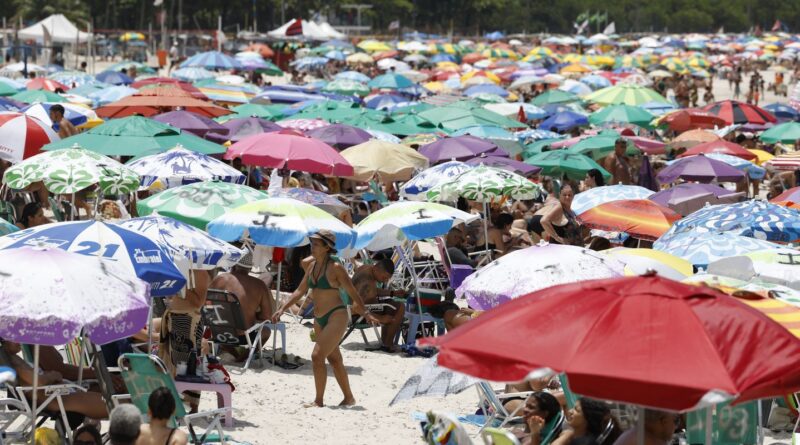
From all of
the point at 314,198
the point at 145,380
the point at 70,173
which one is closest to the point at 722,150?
the point at 314,198

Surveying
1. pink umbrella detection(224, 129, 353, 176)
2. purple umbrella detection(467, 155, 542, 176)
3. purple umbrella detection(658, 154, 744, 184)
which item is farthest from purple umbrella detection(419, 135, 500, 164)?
pink umbrella detection(224, 129, 353, 176)

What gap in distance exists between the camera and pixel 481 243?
12.1 m

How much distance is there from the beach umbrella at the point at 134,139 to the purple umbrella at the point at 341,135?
114 inches

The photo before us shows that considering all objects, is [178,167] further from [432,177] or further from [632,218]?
[632,218]

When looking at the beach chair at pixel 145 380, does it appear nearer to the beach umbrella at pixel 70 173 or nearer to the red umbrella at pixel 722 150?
the beach umbrella at pixel 70 173

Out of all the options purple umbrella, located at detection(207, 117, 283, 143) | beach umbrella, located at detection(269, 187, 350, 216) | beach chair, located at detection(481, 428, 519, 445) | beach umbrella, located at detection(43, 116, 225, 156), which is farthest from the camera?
purple umbrella, located at detection(207, 117, 283, 143)

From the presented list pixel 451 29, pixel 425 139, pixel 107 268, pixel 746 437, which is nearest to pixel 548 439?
pixel 746 437

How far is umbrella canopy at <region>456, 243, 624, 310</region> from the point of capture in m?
6.93

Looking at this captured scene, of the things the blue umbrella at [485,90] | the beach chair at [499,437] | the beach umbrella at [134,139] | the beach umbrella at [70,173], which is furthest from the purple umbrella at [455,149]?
the blue umbrella at [485,90]

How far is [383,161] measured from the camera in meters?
14.1

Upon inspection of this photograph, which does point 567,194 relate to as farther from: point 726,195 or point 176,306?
point 176,306

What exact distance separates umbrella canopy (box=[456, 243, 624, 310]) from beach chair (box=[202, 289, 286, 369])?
72.9 inches

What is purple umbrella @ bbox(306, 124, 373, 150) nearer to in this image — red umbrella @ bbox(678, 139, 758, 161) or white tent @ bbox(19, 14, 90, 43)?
red umbrella @ bbox(678, 139, 758, 161)

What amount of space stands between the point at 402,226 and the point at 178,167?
9.72ft
